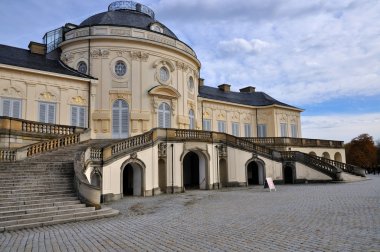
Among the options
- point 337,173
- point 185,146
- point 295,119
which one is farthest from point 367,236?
point 295,119

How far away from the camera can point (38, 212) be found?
11148 mm

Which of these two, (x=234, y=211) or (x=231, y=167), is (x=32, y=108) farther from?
(x=234, y=211)

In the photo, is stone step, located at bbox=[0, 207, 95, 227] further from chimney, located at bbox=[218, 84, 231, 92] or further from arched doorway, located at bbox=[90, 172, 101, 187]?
chimney, located at bbox=[218, 84, 231, 92]

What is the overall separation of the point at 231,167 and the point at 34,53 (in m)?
18.8

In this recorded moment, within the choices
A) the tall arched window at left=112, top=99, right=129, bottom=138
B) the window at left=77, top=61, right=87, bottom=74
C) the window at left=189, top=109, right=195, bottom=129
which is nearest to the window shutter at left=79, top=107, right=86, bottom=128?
the tall arched window at left=112, top=99, right=129, bottom=138

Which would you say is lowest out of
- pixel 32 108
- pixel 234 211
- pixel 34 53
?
pixel 234 211

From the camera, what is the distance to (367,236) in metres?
8.15

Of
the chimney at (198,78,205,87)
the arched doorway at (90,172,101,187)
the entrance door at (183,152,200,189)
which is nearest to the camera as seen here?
the arched doorway at (90,172,101,187)

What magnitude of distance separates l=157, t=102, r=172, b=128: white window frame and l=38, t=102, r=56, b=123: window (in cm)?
802

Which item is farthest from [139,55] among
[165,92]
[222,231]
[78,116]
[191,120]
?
[222,231]

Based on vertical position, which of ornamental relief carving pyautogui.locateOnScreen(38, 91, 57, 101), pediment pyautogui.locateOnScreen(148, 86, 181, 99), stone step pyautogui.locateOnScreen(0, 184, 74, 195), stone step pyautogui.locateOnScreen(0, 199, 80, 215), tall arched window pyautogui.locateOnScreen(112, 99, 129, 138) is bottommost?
stone step pyautogui.locateOnScreen(0, 199, 80, 215)

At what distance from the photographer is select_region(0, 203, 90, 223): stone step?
10419 mm

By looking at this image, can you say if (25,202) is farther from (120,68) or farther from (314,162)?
(314,162)

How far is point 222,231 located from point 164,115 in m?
19.5
